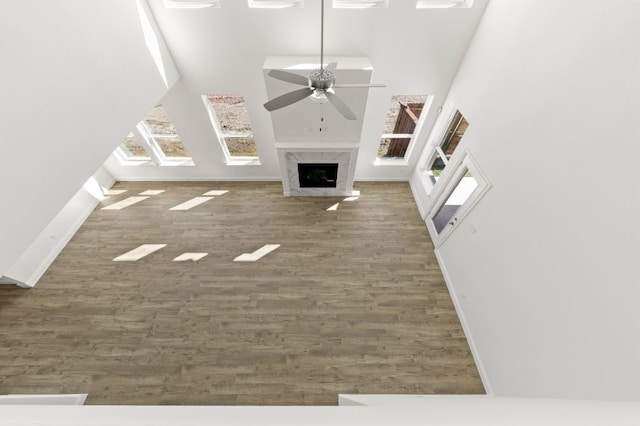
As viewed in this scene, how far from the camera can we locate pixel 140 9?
3.34 metres

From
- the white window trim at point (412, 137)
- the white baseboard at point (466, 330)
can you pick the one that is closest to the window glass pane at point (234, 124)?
the white window trim at point (412, 137)

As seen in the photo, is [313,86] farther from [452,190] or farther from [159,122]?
[159,122]

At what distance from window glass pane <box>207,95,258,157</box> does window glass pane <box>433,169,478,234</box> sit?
3.67 meters

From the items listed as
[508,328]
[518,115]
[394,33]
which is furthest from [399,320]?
[394,33]

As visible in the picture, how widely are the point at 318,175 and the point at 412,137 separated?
195cm

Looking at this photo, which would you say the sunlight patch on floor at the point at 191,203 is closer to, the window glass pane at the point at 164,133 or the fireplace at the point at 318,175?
the window glass pane at the point at 164,133

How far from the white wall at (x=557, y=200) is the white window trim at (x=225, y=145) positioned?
156 inches

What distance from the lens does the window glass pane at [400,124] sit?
481cm

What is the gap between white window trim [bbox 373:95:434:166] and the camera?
4.82 meters

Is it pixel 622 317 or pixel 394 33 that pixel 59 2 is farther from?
pixel 622 317

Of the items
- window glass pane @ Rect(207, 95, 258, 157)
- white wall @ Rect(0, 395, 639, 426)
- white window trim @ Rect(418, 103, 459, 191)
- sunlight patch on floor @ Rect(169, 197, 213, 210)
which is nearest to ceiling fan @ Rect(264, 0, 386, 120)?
white wall @ Rect(0, 395, 639, 426)

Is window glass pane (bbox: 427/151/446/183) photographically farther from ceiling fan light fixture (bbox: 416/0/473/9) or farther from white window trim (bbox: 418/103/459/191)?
ceiling fan light fixture (bbox: 416/0/473/9)

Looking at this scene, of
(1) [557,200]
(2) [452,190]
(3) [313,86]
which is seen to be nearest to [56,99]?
(3) [313,86]

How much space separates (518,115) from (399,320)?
9.75 ft
